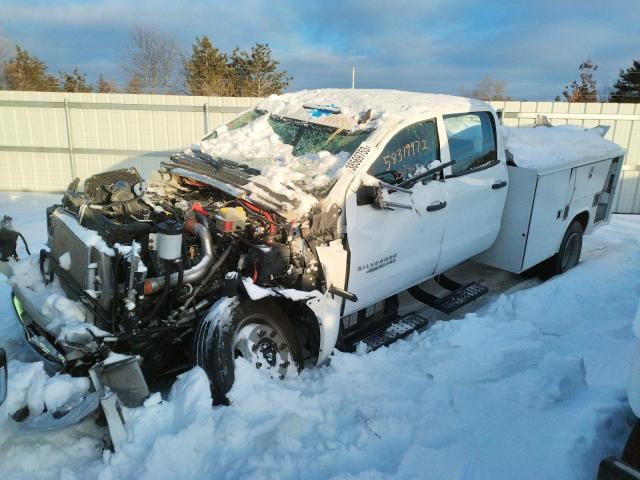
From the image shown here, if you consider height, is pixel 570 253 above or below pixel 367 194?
below

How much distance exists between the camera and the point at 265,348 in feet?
11.2

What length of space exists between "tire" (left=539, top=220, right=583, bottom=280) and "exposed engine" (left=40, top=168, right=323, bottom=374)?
3748 millimetres

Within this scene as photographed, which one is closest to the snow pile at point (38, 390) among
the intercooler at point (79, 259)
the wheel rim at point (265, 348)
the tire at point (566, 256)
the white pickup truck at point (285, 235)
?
the white pickup truck at point (285, 235)

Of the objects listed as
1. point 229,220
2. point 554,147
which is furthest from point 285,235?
point 554,147

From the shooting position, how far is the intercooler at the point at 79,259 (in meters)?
3.02

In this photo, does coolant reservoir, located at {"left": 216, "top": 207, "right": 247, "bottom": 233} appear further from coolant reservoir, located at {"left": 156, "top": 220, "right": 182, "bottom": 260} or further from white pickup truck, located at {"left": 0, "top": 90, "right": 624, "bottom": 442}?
coolant reservoir, located at {"left": 156, "top": 220, "right": 182, "bottom": 260}

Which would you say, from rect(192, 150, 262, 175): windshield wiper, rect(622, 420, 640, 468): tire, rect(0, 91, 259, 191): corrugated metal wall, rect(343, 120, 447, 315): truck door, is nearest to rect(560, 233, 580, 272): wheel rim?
rect(343, 120, 447, 315): truck door

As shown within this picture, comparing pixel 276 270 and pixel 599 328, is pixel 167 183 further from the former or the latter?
pixel 599 328

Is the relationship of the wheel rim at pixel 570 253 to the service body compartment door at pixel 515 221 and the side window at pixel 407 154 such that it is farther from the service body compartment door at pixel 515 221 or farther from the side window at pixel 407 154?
the side window at pixel 407 154

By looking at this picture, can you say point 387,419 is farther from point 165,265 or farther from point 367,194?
point 165,265

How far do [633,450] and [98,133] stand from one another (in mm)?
12753

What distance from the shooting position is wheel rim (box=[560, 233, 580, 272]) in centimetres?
627

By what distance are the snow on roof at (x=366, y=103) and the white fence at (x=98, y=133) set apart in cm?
692

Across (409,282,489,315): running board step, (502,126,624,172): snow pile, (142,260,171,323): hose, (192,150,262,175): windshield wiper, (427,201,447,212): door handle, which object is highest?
(502,126,624,172): snow pile
